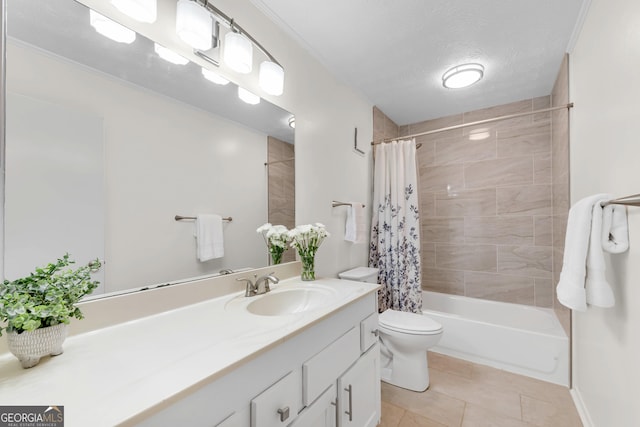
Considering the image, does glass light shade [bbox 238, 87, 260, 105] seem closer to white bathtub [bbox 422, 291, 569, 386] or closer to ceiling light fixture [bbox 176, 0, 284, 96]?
ceiling light fixture [bbox 176, 0, 284, 96]

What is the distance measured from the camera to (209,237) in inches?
48.2

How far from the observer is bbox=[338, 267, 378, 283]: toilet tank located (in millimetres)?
2010

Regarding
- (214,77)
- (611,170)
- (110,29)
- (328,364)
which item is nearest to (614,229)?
(611,170)

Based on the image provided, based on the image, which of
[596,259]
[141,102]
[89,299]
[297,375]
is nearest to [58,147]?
[141,102]

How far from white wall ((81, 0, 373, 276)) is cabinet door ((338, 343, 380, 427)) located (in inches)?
27.3

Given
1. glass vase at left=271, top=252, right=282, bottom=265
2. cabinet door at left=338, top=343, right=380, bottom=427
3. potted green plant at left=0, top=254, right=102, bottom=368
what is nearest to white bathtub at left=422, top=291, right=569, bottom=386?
cabinet door at left=338, top=343, right=380, bottom=427

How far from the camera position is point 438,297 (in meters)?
2.88

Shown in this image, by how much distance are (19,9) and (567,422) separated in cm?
305

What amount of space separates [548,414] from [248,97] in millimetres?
2563

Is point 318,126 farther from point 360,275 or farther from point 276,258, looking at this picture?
point 360,275

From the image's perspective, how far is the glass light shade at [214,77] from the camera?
1.22 m

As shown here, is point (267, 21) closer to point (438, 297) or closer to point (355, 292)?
point (355, 292)

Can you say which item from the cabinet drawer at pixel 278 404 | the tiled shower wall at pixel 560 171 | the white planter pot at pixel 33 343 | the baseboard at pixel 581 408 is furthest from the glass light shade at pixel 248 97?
the baseboard at pixel 581 408

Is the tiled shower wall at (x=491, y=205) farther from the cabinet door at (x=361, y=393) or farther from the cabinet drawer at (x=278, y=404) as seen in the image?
the cabinet drawer at (x=278, y=404)
